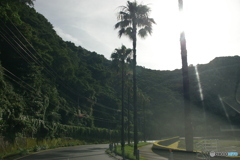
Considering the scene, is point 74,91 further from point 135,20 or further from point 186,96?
point 186,96

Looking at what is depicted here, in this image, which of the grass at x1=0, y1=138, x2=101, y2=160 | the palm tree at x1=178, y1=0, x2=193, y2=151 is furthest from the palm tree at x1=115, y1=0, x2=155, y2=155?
the grass at x1=0, y1=138, x2=101, y2=160

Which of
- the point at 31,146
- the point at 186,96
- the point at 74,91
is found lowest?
the point at 31,146

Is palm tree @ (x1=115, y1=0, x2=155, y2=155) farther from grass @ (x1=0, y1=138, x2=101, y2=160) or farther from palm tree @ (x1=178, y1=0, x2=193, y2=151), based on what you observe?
grass @ (x1=0, y1=138, x2=101, y2=160)

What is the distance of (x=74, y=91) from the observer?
62.8 metres

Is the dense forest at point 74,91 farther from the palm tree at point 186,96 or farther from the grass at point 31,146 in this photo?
the palm tree at point 186,96

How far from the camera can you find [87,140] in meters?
53.5

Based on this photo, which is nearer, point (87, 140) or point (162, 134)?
point (87, 140)

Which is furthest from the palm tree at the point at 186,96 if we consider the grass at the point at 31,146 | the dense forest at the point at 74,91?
the grass at the point at 31,146

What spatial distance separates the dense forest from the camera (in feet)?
87.8

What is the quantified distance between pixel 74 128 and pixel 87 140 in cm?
727

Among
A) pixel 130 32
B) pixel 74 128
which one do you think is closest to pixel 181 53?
pixel 130 32

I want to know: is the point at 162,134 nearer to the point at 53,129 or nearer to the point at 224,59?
the point at 224,59

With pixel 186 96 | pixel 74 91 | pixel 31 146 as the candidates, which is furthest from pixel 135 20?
pixel 74 91

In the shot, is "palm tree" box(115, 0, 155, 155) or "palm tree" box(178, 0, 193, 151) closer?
"palm tree" box(178, 0, 193, 151)
